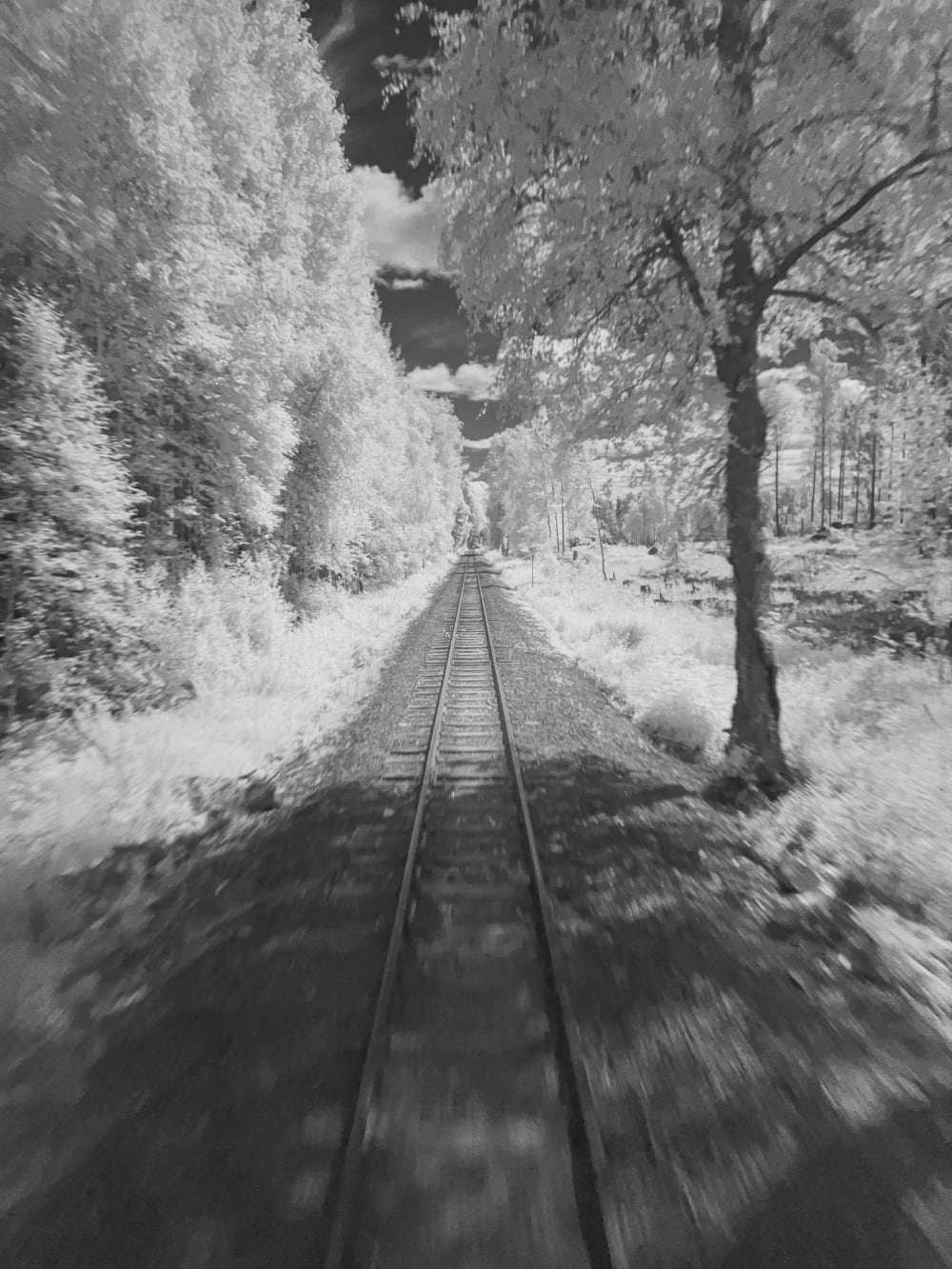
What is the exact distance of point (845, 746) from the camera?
746 cm

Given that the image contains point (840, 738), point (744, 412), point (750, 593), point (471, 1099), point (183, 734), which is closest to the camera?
point (471, 1099)

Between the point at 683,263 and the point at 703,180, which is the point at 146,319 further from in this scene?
the point at 703,180

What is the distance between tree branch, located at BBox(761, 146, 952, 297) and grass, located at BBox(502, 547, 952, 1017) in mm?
5559

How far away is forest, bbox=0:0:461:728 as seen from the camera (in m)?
7.03

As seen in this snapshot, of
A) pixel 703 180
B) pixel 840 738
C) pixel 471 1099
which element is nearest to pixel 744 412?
pixel 703 180

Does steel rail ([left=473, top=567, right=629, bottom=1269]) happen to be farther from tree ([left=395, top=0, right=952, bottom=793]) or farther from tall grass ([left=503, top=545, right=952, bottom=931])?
tree ([left=395, top=0, right=952, bottom=793])

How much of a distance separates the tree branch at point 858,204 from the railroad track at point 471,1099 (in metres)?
6.39

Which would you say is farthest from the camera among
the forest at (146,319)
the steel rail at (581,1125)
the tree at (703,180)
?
the forest at (146,319)

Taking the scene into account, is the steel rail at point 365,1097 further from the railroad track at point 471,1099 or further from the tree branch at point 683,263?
the tree branch at point 683,263

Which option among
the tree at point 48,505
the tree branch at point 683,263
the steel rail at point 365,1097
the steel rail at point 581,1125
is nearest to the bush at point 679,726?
the steel rail at point 581,1125

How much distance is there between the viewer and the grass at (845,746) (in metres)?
4.74

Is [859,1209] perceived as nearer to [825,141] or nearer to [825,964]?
[825,964]

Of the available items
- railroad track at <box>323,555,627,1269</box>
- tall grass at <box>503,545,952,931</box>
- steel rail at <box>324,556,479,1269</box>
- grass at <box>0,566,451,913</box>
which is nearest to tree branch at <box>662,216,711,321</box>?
tall grass at <box>503,545,952,931</box>

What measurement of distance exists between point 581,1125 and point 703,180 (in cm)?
732
